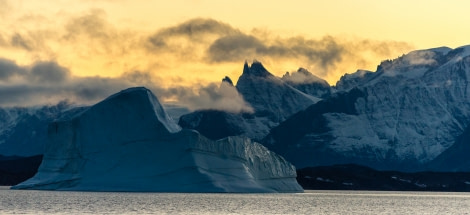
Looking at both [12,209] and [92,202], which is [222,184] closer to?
[92,202]

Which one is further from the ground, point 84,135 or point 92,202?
point 84,135

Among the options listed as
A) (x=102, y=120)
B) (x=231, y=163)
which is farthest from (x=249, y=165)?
(x=102, y=120)

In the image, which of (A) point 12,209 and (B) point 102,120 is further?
(B) point 102,120

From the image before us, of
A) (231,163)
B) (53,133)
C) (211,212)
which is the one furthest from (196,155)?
(211,212)

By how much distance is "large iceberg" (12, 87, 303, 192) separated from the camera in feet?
476

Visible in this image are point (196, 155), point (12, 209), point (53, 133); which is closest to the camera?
point (12, 209)

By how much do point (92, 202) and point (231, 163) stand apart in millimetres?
29671

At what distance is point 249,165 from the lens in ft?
509

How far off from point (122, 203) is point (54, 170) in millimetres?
34214

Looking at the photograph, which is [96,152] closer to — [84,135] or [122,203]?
[84,135]

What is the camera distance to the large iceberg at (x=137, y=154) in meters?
145

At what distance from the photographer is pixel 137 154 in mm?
145500

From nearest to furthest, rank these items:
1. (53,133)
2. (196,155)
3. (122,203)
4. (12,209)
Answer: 1. (12,209)
2. (122,203)
3. (196,155)
4. (53,133)

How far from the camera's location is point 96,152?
147375 mm
